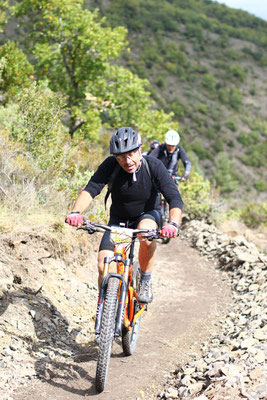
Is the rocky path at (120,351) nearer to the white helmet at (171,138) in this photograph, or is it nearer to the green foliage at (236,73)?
the white helmet at (171,138)

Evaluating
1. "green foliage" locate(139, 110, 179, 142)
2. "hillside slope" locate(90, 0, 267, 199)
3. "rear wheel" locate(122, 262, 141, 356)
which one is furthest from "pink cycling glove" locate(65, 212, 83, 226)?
"hillside slope" locate(90, 0, 267, 199)

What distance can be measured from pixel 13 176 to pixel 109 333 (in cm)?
401

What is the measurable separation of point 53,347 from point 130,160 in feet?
7.31

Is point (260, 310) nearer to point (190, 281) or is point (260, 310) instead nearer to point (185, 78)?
point (190, 281)

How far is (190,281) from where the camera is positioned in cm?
838

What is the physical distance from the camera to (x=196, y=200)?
13.1m

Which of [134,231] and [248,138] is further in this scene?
[248,138]

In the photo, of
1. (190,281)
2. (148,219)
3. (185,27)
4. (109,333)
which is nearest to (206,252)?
(190,281)

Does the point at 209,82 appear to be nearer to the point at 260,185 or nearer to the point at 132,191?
the point at 260,185

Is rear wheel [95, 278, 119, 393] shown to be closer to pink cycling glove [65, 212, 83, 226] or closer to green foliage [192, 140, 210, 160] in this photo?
pink cycling glove [65, 212, 83, 226]

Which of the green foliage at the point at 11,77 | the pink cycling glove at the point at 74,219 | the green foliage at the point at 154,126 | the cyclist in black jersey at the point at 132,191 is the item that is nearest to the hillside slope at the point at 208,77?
the green foliage at the point at 154,126

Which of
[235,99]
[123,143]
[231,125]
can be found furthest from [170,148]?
[235,99]

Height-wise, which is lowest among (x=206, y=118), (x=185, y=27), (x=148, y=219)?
(x=206, y=118)

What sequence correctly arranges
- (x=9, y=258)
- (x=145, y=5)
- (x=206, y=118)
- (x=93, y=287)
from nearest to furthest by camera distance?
(x=9, y=258) < (x=93, y=287) < (x=206, y=118) < (x=145, y=5)
